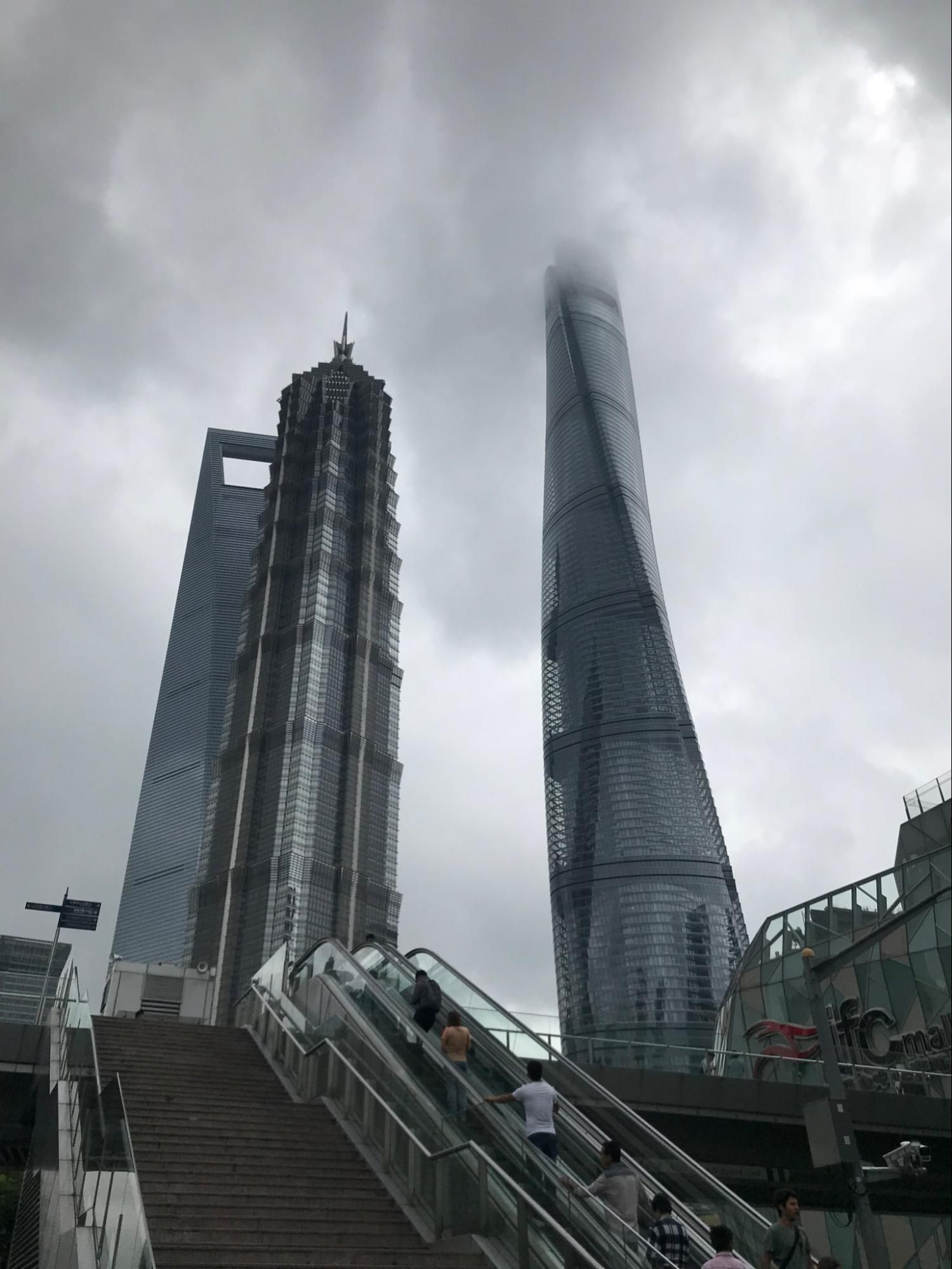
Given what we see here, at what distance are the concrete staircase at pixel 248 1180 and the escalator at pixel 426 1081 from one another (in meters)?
0.72

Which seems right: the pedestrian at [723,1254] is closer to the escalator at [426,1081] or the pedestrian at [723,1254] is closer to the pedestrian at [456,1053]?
the escalator at [426,1081]

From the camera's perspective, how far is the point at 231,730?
15512 cm

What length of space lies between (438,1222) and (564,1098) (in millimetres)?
2231

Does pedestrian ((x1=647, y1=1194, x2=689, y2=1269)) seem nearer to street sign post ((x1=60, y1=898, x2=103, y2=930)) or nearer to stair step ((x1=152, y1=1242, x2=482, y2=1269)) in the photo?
stair step ((x1=152, y1=1242, x2=482, y2=1269))

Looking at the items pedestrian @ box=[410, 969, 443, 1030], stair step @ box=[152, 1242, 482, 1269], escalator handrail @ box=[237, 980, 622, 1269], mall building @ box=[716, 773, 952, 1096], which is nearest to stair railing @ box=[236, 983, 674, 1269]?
escalator handrail @ box=[237, 980, 622, 1269]

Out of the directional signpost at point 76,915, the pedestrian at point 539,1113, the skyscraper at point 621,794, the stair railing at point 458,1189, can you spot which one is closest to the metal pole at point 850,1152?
the pedestrian at point 539,1113

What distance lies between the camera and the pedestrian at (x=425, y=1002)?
482 inches

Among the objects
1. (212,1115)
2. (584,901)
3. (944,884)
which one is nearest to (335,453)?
(584,901)

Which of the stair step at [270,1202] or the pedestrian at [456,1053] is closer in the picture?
the stair step at [270,1202]

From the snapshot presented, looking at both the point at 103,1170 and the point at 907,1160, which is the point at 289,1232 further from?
the point at 907,1160

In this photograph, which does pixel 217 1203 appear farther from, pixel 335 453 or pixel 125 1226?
pixel 335 453

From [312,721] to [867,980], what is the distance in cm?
11872

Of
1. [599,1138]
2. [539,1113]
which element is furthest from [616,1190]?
[599,1138]

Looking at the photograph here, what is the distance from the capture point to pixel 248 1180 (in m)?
9.54
